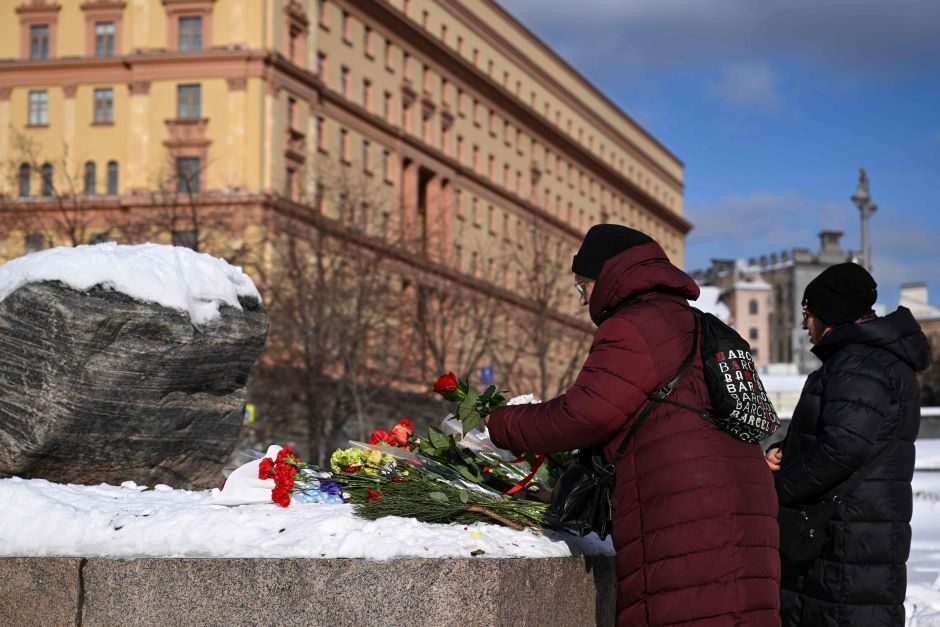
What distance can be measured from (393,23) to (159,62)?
13.3 m

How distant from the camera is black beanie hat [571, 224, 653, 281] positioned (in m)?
4.60

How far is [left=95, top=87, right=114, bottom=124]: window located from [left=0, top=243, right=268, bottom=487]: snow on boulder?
51626mm

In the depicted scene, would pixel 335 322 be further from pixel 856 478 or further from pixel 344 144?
pixel 344 144

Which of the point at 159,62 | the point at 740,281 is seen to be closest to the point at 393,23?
the point at 159,62

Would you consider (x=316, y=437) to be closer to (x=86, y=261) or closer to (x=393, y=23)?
(x=86, y=261)

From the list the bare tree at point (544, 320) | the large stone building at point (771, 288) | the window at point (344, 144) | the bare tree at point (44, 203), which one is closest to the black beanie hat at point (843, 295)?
the bare tree at point (44, 203)

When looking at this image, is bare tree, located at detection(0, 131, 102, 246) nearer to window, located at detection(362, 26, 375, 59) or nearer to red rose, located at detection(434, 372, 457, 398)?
window, located at detection(362, 26, 375, 59)

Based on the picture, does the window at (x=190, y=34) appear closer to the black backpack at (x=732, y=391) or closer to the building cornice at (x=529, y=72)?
the building cornice at (x=529, y=72)

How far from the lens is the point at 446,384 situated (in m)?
5.43

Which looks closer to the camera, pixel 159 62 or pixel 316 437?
pixel 316 437

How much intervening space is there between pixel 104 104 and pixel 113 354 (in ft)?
172

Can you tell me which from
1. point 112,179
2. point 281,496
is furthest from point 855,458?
point 112,179

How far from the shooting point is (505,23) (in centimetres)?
8112

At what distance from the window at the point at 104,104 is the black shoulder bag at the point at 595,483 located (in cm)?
5501
